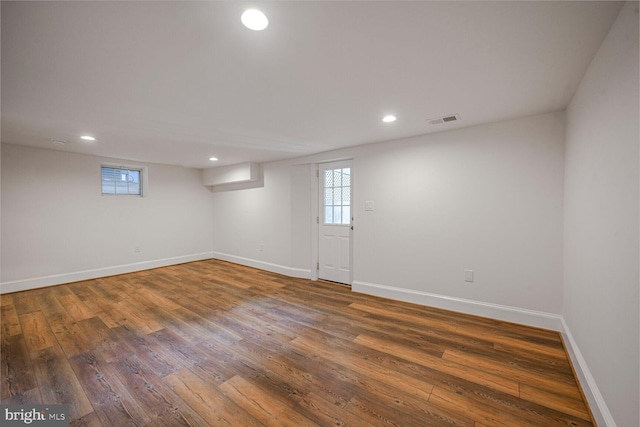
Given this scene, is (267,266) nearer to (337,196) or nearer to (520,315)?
(337,196)

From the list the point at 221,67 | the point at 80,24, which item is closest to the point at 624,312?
the point at 221,67

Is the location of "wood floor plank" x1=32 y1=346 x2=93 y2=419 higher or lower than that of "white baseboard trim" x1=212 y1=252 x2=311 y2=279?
lower

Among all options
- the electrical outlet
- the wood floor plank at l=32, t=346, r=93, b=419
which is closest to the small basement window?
the wood floor plank at l=32, t=346, r=93, b=419

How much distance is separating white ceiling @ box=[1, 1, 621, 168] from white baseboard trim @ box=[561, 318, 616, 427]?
202 centimetres

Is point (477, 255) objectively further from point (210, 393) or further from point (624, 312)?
point (210, 393)

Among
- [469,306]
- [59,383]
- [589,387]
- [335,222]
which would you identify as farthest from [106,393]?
[469,306]

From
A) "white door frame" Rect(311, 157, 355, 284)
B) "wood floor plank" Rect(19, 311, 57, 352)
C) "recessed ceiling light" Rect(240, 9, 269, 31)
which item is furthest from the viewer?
"white door frame" Rect(311, 157, 355, 284)

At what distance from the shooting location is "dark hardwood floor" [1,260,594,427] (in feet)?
5.15

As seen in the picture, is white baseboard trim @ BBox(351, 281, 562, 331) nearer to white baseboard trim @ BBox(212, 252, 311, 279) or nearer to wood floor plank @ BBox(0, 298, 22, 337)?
white baseboard trim @ BBox(212, 252, 311, 279)

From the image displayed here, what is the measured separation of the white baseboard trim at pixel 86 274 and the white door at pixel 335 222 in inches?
137

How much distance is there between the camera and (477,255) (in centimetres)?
295

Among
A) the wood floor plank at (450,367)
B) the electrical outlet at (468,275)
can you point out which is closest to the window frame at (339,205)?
the electrical outlet at (468,275)

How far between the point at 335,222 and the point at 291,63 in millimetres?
2909

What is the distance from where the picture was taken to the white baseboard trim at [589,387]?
136 centimetres
